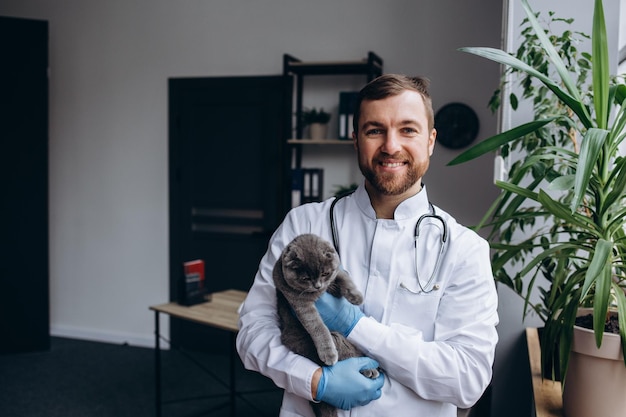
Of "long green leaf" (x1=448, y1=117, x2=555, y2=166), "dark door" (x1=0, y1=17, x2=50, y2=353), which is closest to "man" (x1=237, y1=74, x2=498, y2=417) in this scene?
"long green leaf" (x1=448, y1=117, x2=555, y2=166)

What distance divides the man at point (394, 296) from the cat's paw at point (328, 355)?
0.02 meters

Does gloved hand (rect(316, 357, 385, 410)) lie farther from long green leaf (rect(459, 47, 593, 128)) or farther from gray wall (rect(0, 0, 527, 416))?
gray wall (rect(0, 0, 527, 416))

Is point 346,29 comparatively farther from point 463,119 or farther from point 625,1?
point 625,1

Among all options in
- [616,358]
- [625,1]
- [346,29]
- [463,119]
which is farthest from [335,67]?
[616,358]

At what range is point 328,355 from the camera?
4.07ft

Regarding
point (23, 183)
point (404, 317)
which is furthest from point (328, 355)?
point (23, 183)

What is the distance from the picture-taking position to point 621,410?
4.37 feet

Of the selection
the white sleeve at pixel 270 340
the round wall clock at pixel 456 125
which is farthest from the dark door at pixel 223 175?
the white sleeve at pixel 270 340

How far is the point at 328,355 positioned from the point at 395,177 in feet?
1.63

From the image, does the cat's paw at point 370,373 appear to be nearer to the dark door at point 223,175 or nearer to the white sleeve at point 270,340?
the white sleeve at point 270,340

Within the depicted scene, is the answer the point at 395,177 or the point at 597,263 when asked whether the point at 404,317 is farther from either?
the point at 597,263

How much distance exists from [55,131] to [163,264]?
177cm

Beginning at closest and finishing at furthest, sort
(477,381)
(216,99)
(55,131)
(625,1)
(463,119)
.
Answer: (477,381) < (625,1) < (463,119) < (216,99) < (55,131)

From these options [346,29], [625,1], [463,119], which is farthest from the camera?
[346,29]
